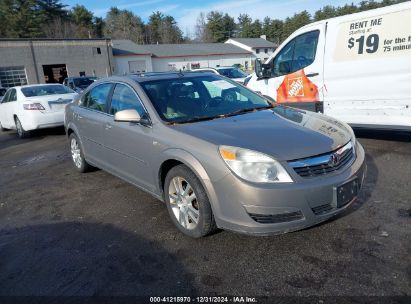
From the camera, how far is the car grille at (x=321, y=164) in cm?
309

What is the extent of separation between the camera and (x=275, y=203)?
3.01m

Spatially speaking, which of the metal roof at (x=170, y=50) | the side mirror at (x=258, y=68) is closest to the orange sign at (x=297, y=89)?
the side mirror at (x=258, y=68)

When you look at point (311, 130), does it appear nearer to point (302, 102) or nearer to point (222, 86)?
point (222, 86)

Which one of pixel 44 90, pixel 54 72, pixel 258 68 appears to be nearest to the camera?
pixel 258 68

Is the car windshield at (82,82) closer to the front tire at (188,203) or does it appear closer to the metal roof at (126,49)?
the front tire at (188,203)

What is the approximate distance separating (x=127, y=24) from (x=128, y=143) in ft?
343

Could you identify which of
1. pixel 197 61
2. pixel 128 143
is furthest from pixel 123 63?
pixel 128 143

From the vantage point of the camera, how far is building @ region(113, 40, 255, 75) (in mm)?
Answer: 48684

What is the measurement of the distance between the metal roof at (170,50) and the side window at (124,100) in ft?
149

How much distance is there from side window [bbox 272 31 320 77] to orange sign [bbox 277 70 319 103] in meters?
0.15

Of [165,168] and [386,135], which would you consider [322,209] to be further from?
[386,135]

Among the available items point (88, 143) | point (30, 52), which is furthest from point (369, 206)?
point (30, 52)

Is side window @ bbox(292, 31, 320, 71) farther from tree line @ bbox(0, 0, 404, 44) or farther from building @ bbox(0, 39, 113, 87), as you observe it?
tree line @ bbox(0, 0, 404, 44)

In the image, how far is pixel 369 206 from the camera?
13.5 feet
